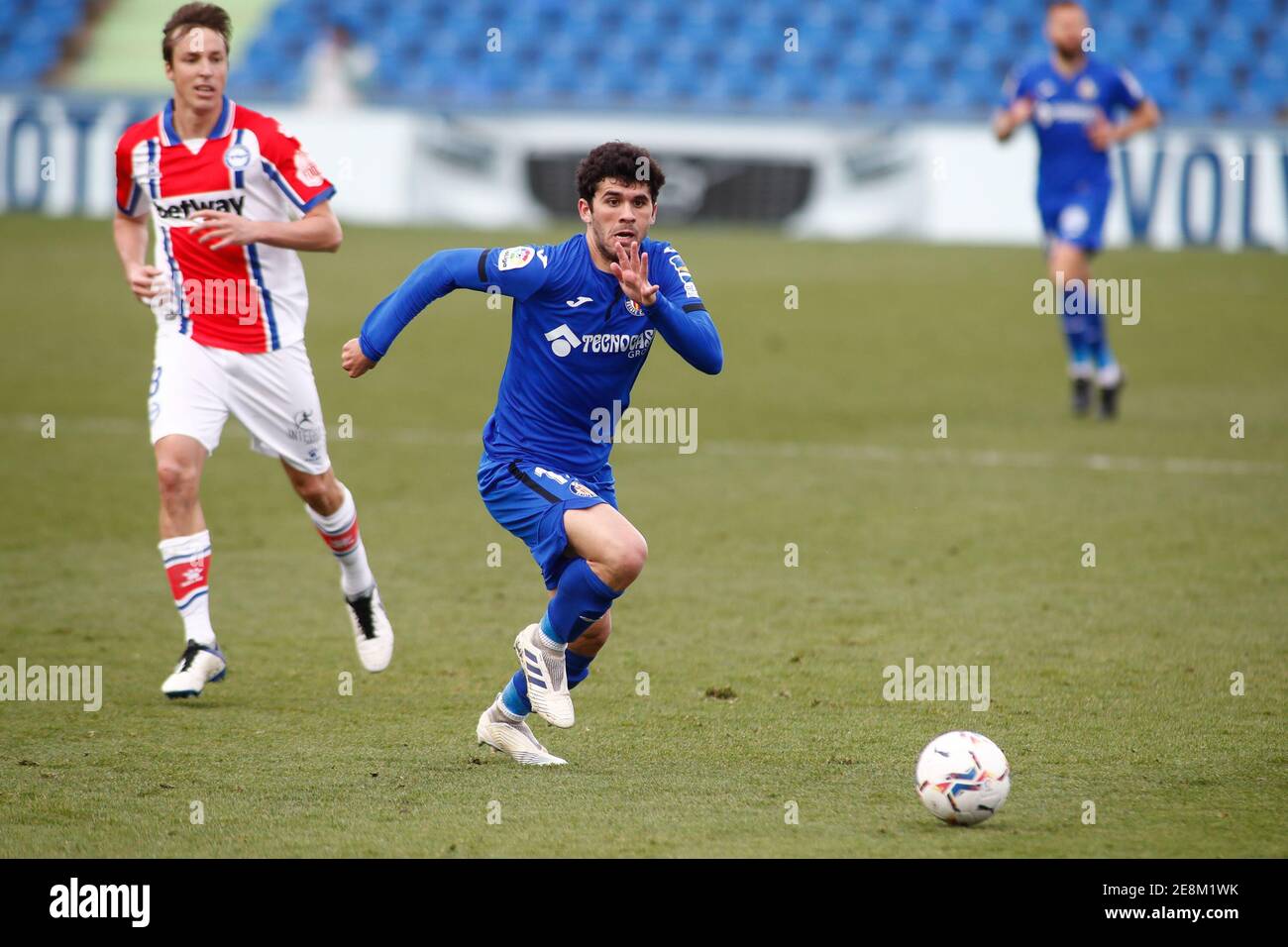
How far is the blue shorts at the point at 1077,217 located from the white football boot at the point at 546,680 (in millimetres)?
8260

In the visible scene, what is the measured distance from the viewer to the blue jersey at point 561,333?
5.53 metres

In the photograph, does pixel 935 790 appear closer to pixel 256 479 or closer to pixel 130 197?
pixel 130 197

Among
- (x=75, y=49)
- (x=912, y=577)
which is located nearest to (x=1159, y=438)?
(x=912, y=577)

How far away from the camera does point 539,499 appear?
5.61 metres

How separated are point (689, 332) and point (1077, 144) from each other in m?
8.41

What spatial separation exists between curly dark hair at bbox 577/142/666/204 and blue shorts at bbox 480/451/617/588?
2.99 feet

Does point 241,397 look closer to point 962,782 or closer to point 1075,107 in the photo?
point 962,782

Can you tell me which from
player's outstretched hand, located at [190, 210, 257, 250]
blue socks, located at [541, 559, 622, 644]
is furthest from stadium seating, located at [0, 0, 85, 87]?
blue socks, located at [541, 559, 622, 644]

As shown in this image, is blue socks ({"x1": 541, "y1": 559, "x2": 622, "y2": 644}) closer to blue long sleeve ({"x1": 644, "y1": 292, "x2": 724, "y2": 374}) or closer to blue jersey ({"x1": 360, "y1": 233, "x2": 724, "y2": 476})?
blue jersey ({"x1": 360, "y1": 233, "x2": 724, "y2": 476})

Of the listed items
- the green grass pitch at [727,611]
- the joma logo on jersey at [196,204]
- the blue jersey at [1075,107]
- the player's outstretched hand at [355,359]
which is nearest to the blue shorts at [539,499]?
the player's outstretched hand at [355,359]

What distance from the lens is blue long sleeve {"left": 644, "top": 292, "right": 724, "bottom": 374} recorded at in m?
5.33

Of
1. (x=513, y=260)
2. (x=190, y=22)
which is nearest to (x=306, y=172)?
(x=190, y=22)

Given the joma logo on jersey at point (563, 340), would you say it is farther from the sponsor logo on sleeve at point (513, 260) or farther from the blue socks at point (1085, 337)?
the blue socks at point (1085, 337)
